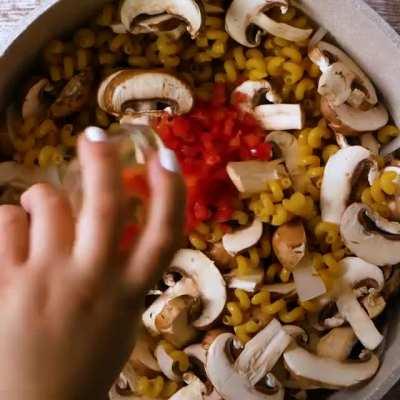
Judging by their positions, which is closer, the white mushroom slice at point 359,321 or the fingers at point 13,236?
the fingers at point 13,236

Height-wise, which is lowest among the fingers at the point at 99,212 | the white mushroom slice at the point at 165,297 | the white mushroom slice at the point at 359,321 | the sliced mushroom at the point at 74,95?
the white mushroom slice at the point at 359,321

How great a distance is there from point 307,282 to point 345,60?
A: 0.79 feet

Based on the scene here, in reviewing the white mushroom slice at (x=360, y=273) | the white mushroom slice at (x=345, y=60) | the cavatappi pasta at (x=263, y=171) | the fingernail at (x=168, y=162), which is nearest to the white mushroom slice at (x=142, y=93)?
the cavatappi pasta at (x=263, y=171)

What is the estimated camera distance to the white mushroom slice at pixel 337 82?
0.94 m

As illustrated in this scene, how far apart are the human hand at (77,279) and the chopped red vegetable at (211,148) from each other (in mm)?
422

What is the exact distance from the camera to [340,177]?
978 millimetres

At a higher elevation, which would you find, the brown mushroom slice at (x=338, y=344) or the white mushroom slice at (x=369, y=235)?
the white mushroom slice at (x=369, y=235)

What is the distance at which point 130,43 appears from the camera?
978 millimetres

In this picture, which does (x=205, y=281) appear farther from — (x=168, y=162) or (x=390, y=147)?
(x=168, y=162)

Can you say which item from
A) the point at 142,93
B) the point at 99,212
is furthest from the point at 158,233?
the point at 142,93

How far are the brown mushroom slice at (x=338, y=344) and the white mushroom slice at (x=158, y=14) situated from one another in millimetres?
354

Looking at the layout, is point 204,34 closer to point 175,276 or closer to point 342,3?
point 342,3

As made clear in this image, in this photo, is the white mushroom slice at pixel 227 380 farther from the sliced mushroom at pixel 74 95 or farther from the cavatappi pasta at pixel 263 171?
the sliced mushroom at pixel 74 95

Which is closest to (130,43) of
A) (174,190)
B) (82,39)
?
(82,39)
